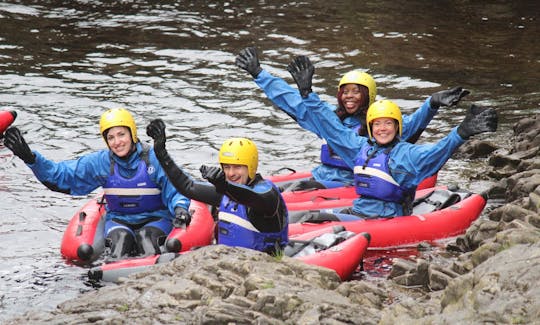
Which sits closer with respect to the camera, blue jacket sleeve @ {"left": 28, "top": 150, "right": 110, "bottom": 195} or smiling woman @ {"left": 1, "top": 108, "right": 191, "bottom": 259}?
smiling woman @ {"left": 1, "top": 108, "right": 191, "bottom": 259}

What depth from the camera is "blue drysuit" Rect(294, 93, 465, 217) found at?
380 inches

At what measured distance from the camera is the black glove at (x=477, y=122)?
30.6 ft

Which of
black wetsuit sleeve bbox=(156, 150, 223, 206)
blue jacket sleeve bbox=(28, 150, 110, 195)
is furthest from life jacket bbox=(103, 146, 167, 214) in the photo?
black wetsuit sleeve bbox=(156, 150, 223, 206)

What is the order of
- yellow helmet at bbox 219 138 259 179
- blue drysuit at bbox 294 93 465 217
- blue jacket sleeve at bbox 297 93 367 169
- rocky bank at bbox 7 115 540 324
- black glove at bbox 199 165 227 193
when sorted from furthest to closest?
1. blue jacket sleeve at bbox 297 93 367 169
2. blue drysuit at bbox 294 93 465 217
3. yellow helmet at bbox 219 138 259 179
4. black glove at bbox 199 165 227 193
5. rocky bank at bbox 7 115 540 324

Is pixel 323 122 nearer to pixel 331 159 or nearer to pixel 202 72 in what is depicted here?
pixel 331 159

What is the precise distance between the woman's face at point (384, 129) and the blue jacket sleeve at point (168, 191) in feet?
7.24

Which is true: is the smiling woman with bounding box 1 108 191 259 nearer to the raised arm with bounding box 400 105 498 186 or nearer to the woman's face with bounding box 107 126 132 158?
the woman's face with bounding box 107 126 132 158

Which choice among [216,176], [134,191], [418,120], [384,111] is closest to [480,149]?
[418,120]

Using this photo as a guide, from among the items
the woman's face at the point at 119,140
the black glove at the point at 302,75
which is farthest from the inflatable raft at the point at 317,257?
the black glove at the point at 302,75

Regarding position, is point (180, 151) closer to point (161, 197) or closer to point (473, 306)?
point (161, 197)

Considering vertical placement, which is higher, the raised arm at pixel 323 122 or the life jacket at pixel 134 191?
the raised arm at pixel 323 122

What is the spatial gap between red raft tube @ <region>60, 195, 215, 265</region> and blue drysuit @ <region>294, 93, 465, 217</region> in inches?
70.6

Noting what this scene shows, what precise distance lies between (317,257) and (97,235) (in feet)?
8.52

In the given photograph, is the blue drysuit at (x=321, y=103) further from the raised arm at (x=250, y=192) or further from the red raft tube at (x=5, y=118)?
the red raft tube at (x=5, y=118)
